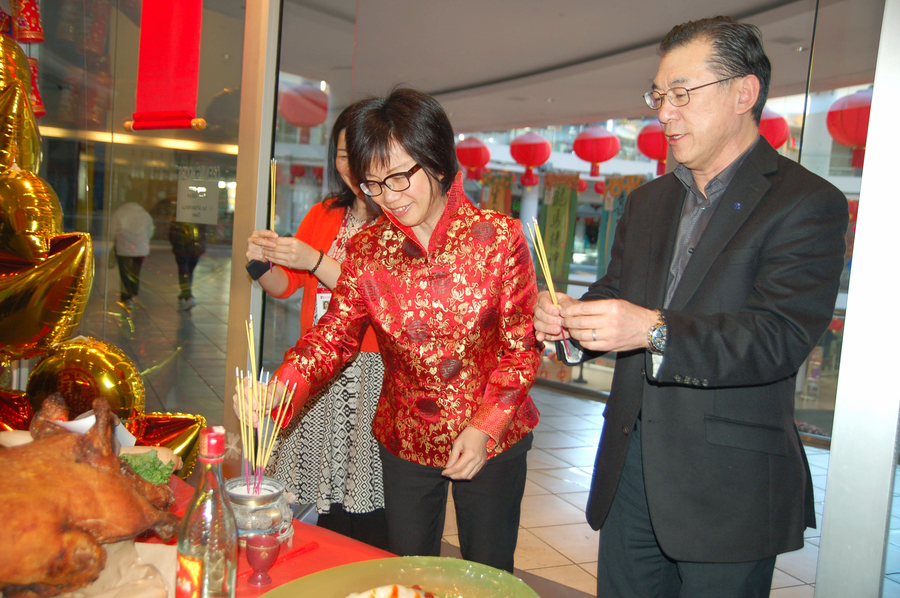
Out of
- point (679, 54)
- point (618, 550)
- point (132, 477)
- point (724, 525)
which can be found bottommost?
point (618, 550)

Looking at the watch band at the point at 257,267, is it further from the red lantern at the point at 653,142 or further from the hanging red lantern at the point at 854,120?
the red lantern at the point at 653,142

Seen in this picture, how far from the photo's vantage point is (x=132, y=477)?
2.83ft

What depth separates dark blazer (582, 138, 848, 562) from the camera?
1.06 m

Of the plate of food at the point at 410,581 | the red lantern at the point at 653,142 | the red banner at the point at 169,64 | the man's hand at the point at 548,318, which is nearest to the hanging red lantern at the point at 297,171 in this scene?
the red banner at the point at 169,64

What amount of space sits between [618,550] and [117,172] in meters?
3.46

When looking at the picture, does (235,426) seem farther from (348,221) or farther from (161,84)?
(161,84)

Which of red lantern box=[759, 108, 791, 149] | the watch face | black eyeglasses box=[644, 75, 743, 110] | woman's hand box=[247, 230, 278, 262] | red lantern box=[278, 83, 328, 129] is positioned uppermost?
red lantern box=[759, 108, 791, 149]

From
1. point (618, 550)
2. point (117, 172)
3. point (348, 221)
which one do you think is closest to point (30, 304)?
point (348, 221)

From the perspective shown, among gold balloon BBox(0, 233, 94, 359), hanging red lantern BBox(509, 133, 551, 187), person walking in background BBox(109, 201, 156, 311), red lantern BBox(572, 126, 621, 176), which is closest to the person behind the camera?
gold balloon BBox(0, 233, 94, 359)

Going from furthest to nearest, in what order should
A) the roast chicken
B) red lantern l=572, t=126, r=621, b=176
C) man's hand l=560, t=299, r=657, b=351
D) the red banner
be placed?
red lantern l=572, t=126, r=621, b=176, the red banner, man's hand l=560, t=299, r=657, b=351, the roast chicken

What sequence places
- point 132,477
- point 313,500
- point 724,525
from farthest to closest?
1. point 313,500
2. point 724,525
3. point 132,477

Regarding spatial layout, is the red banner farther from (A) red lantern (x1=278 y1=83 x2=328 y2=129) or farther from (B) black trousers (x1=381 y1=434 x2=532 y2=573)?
(B) black trousers (x1=381 y1=434 x2=532 y2=573)

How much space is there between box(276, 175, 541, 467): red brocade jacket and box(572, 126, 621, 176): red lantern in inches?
257

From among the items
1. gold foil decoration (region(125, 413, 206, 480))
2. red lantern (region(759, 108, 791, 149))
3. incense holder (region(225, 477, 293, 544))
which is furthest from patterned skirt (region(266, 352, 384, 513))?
red lantern (region(759, 108, 791, 149))
